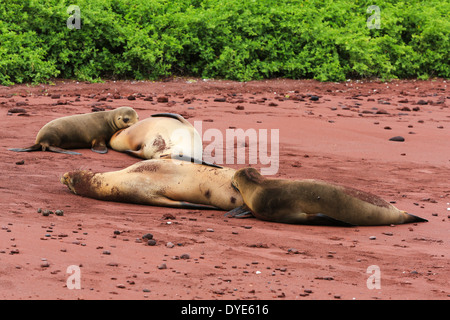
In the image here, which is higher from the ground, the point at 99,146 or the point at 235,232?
the point at 99,146

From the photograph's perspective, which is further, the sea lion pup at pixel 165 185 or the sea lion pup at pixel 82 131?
the sea lion pup at pixel 82 131

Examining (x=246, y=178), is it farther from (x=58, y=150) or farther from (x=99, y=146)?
(x=99, y=146)

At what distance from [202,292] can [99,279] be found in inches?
22.5

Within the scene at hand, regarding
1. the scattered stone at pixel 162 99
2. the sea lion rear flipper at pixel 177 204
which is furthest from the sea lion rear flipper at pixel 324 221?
the scattered stone at pixel 162 99

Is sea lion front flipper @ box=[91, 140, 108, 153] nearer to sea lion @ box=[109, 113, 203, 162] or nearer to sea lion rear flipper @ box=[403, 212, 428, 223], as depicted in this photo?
sea lion @ box=[109, 113, 203, 162]

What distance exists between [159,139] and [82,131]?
1.03m

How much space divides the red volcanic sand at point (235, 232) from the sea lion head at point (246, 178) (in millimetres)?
297

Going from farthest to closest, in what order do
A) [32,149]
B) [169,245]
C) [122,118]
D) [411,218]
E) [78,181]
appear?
[122,118], [32,149], [78,181], [411,218], [169,245]

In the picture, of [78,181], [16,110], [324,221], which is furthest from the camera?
[16,110]

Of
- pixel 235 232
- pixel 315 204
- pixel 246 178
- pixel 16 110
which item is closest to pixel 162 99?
pixel 16 110

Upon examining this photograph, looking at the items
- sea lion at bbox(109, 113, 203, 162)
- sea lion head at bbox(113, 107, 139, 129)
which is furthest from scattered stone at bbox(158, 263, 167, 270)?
sea lion head at bbox(113, 107, 139, 129)

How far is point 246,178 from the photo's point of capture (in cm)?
604

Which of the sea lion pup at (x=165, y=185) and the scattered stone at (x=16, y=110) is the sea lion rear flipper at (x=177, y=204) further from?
the scattered stone at (x=16, y=110)

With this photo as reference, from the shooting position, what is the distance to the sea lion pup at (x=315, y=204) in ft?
19.1
